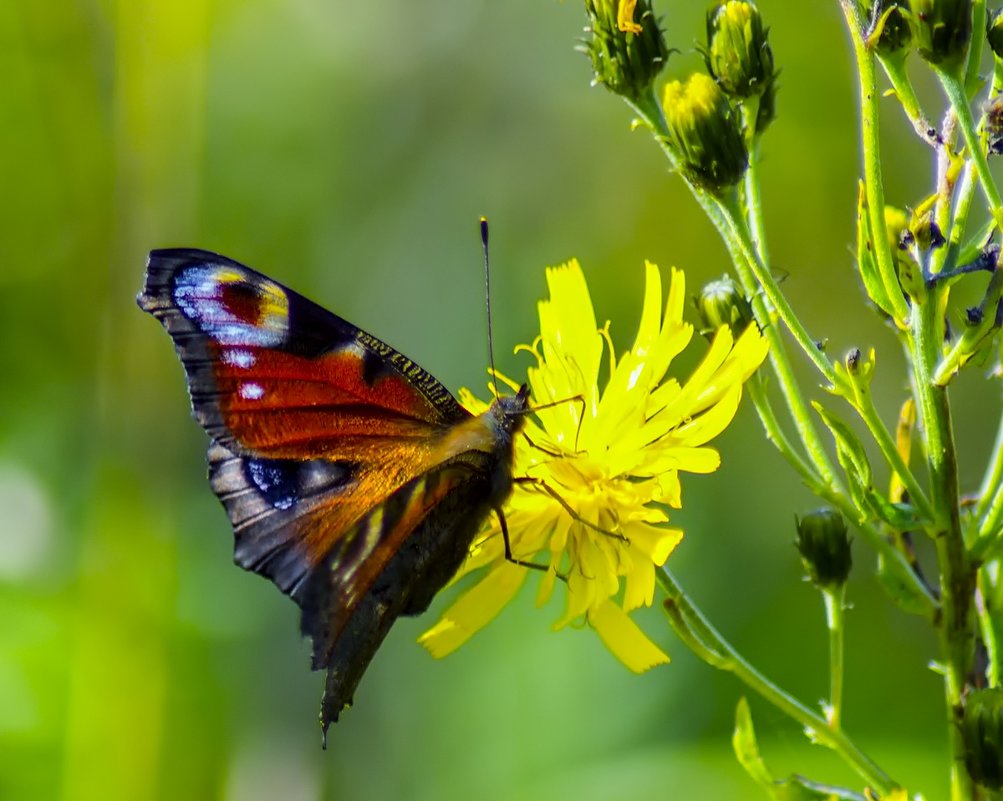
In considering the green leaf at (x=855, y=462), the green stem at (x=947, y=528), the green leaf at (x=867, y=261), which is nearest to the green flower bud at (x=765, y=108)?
the green leaf at (x=867, y=261)

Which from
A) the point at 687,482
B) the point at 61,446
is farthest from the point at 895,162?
the point at 61,446

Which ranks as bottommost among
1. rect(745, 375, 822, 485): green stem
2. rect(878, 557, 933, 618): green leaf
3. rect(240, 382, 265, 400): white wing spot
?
rect(878, 557, 933, 618): green leaf

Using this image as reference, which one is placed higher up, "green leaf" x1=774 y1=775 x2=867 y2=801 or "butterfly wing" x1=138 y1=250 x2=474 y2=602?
"butterfly wing" x1=138 y1=250 x2=474 y2=602

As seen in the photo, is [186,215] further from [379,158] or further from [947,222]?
[947,222]

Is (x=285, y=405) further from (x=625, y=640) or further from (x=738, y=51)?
(x=738, y=51)

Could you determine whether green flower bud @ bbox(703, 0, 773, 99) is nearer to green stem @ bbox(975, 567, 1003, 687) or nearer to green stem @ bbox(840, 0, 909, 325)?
green stem @ bbox(840, 0, 909, 325)

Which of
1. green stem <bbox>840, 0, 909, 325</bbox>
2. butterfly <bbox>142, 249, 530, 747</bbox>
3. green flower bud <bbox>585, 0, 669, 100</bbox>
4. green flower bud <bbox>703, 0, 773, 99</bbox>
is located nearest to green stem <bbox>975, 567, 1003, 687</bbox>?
green stem <bbox>840, 0, 909, 325</bbox>
